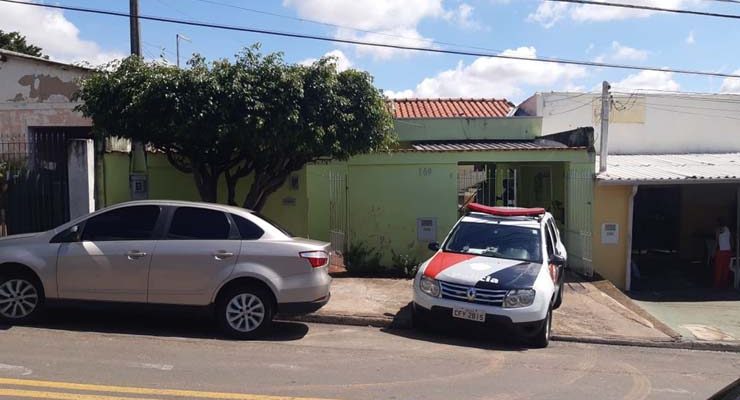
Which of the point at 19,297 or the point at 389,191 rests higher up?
the point at 389,191

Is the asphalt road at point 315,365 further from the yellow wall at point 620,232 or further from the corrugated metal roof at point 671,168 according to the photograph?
the corrugated metal roof at point 671,168

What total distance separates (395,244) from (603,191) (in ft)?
15.3

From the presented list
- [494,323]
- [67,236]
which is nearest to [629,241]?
[494,323]

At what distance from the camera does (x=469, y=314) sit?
7883 millimetres

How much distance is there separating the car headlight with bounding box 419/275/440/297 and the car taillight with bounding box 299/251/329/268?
4.85ft

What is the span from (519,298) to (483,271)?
0.63 meters

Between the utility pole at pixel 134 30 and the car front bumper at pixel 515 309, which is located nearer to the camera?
the car front bumper at pixel 515 309

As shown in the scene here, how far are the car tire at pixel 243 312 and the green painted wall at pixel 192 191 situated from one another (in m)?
5.24

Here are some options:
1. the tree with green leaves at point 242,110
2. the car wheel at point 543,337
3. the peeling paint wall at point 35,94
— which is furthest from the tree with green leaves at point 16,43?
the car wheel at point 543,337

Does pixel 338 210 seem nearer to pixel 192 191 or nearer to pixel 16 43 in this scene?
pixel 192 191

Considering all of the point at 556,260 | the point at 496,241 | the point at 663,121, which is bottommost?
the point at 556,260

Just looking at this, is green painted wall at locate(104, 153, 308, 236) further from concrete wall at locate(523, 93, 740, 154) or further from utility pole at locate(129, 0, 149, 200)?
concrete wall at locate(523, 93, 740, 154)

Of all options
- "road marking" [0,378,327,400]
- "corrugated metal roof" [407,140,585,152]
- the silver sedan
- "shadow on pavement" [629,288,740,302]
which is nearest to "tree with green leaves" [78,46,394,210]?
"corrugated metal roof" [407,140,585,152]

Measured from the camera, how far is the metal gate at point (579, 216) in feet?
44.0
